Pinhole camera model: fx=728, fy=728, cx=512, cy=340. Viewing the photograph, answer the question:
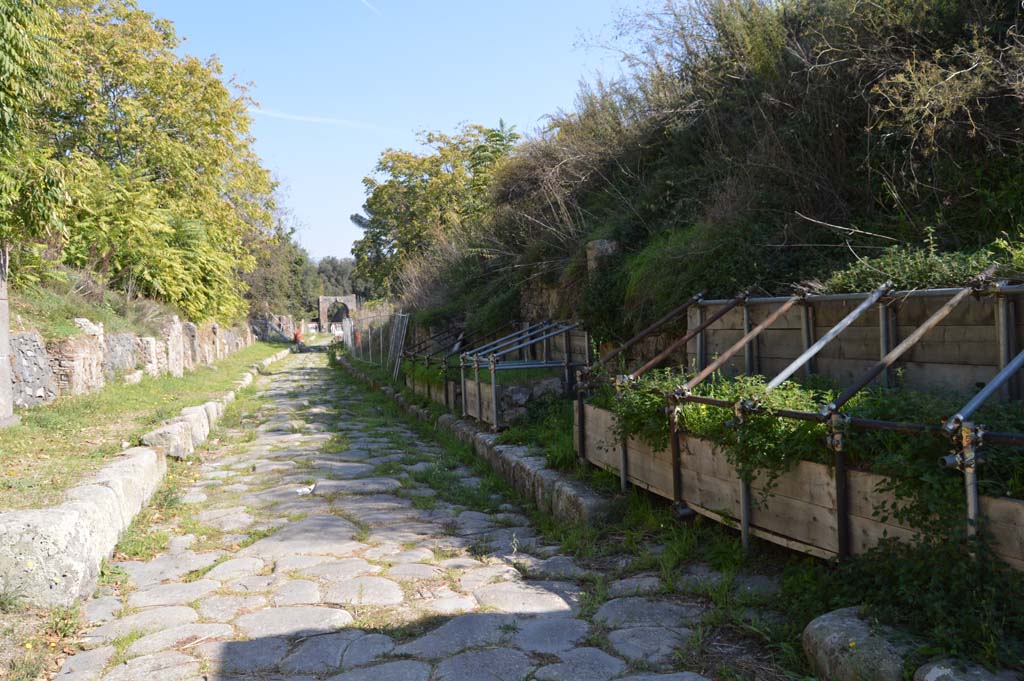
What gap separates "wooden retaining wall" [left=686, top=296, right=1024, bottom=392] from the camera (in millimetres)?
4105

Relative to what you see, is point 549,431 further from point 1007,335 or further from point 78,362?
point 78,362

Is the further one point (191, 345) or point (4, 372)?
point (191, 345)

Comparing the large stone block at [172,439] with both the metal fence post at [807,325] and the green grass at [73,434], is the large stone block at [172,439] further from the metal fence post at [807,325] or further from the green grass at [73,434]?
the metal fence post at [807,325]

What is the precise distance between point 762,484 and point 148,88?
20.1m

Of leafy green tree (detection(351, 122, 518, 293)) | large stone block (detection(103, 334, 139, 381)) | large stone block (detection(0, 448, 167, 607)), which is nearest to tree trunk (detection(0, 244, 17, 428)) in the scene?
large stone block (detection(0, 448, 167, 607))

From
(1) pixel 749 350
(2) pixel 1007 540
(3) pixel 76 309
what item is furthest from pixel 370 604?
(3) pixel 76 309

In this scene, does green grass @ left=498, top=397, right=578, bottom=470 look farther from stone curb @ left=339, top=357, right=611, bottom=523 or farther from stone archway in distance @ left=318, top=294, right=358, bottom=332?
stone archway in distance @ left=318, top=294, right=358, bottom=332

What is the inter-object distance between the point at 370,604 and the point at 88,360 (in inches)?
363

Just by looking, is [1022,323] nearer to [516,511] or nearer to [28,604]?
[516,511]

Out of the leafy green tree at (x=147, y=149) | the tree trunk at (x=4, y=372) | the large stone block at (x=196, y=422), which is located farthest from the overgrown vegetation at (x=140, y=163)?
the large stone block at (x=196, y=422)

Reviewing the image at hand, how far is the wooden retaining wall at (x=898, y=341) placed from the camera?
4.11 m

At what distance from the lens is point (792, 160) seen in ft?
21.8

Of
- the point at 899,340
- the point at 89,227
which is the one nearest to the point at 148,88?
the point at 89,227

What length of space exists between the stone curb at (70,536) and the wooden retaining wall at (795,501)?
11.1 feet
